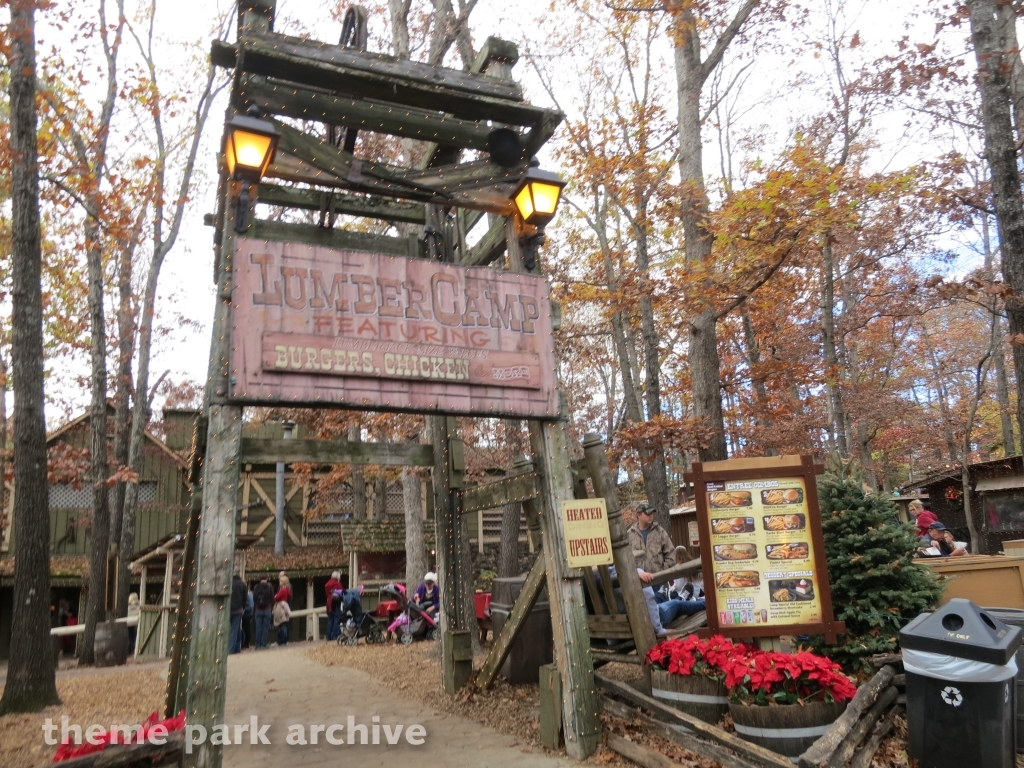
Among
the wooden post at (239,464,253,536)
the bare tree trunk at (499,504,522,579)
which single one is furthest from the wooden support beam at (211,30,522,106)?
the wooden post at (239,464,253,536)

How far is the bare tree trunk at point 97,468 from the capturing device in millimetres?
14547

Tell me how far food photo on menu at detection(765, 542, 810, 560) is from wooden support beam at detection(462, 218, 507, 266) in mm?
3672

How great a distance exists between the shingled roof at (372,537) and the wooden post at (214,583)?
1606 centimetres

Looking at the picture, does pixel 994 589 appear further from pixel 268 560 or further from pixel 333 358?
pixel 268 560

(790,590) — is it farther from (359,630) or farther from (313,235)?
(359,630)

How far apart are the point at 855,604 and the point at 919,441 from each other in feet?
89.3

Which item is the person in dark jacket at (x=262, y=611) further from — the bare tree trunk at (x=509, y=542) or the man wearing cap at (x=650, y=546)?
the man wearing cap at (x=650, y=546)

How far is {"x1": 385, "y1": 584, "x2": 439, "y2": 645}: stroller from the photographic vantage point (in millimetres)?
13492

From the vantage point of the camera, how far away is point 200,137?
18.2 metres

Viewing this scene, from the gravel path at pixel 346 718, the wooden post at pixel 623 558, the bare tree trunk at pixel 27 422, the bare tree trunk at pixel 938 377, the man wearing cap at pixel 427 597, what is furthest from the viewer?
the bare tree trunk at pixel 938 377

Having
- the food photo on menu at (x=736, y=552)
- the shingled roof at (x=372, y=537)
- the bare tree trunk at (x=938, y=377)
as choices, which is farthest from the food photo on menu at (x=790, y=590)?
the bare tree trunk at (x=938, y=377)

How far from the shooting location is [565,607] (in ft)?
19.0

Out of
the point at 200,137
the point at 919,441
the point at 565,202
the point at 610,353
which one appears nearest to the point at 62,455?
the point at 200,137

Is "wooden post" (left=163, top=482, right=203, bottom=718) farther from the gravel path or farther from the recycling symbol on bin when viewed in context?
the recycling symbol on bin
